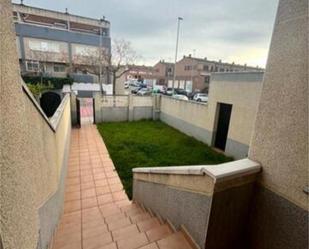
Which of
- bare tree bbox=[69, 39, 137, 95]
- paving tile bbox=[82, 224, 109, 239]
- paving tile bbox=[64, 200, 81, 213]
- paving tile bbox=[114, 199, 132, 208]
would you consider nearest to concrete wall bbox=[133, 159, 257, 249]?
paving tile bbox=[82, 224, 109, 239]

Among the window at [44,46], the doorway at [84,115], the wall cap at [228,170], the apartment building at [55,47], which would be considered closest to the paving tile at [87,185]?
the wall cap at [228,170]

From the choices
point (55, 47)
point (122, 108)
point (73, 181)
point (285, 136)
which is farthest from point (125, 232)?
point (55, 47)

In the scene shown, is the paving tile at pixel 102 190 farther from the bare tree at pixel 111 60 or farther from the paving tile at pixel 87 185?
the bare tree at pixel 111 60

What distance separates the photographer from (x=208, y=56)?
133ft

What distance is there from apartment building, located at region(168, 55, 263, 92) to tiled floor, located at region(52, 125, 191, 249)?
3084 cm

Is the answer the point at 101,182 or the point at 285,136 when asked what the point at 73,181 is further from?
the point at 285,136

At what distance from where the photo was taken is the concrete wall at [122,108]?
1162cm

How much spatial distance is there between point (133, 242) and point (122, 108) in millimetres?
10298

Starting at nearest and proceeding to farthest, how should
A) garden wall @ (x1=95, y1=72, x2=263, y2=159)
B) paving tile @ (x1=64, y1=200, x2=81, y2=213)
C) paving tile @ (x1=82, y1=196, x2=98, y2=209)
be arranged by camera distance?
paving tile @ (x1=64, y1=200, x2=81, y2=213) → paving tile @ (x1=82, y1=196, x2=98, y2=209) → garden wall @ (x1=95, y1=72, x2=263, y2=159)

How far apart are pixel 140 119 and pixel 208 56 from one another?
3425 centimetres

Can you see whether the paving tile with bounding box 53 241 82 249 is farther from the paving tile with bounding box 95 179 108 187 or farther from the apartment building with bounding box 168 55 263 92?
the apartment building with bounding box 168 55 263 92

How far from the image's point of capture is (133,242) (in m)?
2.49

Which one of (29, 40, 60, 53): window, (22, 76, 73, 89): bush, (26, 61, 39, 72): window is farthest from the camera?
(26, 61, 39, 72): window

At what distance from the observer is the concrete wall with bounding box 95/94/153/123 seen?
11617 millimetres
